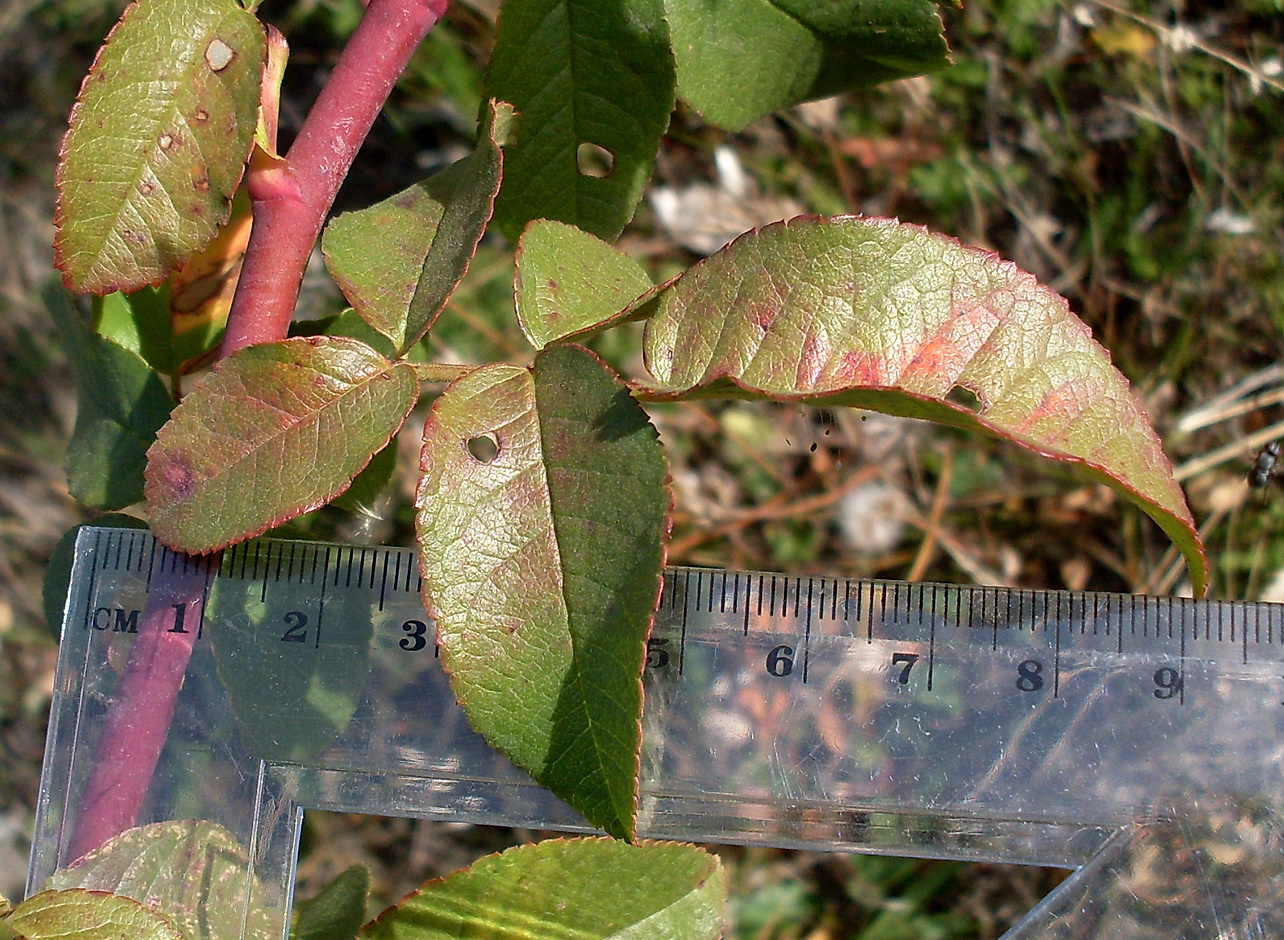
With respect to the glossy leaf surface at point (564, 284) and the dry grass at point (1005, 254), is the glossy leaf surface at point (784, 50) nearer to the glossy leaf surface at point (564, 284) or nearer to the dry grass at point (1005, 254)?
the glossy leaf surface at point (564, 284)

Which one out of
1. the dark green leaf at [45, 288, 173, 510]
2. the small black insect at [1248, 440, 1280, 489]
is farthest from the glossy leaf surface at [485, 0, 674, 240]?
the small black insect at [1248, 440, 1280, 489]

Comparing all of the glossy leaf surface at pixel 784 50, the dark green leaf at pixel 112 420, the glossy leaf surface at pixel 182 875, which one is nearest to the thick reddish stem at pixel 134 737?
the glossy leaf surface at pixel 182 875

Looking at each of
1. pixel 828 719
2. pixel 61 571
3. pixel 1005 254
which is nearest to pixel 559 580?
pixel 828 719

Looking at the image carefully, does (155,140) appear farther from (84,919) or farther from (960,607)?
(960,607)

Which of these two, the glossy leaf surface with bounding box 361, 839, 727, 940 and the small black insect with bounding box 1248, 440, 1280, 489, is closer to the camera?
the glossy leaf surface with bounding box 361, 839, 727, 940

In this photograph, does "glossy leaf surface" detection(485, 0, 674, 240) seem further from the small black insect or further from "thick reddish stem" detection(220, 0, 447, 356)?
the small black insect

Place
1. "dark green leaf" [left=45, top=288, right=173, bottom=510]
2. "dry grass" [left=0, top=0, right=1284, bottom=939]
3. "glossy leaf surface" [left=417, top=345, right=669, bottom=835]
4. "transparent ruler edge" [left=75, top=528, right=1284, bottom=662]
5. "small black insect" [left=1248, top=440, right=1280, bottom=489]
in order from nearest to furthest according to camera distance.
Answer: "glossy leaf surface" [left=417, top=345, right=669, bottom=835] → "dark green leaf" [left=45, top=288, right=173, bottom=510] → "transparent ruler edge" [left=75, top=528, right=1284, bottom=662] → "small black insect" [left=1248, top=440, right=1280, bottom=489] → "dry grass" [left=0, top=0, right=1284, bottom=939]

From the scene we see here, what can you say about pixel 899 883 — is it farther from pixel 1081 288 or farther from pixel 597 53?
pixel 597 53
